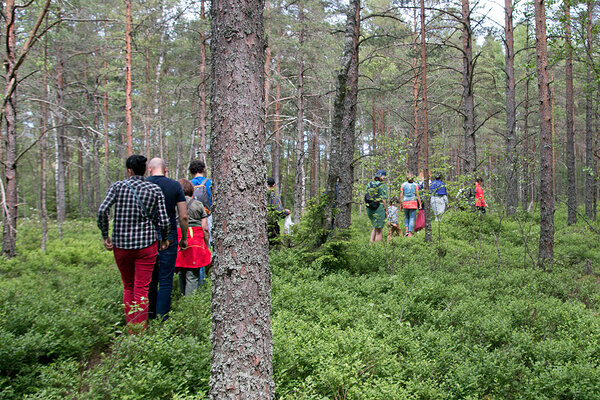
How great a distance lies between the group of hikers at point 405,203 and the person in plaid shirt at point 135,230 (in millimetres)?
5066

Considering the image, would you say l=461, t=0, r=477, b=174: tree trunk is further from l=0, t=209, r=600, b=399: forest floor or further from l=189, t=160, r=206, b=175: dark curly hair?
l=189, t=160, r=206, b=175: dark curly hair

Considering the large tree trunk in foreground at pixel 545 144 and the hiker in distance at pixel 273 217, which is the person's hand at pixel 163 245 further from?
the large tree trunk in foreground at pixel 545 144

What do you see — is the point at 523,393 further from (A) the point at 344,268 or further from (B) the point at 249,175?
(A) the point at 344,268

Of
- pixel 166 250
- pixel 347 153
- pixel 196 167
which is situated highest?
pixel 347 153

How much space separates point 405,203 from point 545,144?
4.33 m

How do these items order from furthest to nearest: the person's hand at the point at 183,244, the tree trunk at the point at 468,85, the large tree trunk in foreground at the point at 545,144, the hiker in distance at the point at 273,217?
the tree trunk at the point at 468,85 < the hiker in distance at the point at 273,217 < the large tree trunk in foreground at the point at 545,144 < the person's hand at the point at 183,244

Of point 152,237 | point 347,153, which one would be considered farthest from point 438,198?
point 152,237

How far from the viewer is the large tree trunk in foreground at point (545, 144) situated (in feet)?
23.8

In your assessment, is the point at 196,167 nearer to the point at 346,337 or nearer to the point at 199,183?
the point at 199,183

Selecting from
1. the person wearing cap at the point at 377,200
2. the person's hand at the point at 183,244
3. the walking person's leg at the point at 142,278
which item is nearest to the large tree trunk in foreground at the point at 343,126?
the person wearing cap at the point at 377,200

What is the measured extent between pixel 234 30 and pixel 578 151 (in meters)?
49.6

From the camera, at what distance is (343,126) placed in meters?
7.83

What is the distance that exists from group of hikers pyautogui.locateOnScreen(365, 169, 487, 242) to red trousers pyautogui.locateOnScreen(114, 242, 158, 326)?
5.19 m

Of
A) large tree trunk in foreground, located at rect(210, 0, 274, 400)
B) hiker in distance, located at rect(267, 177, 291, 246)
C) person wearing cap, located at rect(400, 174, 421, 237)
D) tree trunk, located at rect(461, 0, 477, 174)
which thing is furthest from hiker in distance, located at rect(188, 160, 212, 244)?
tree trunk, located at rect(461, 0, 477, 174)
